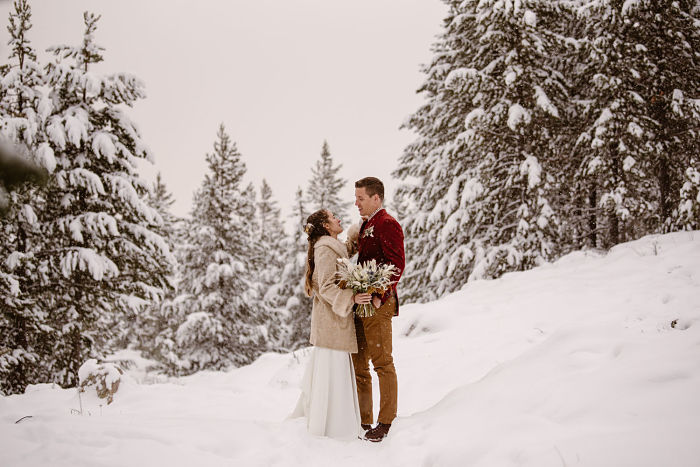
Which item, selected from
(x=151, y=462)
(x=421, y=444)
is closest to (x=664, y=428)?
(x=421, y=444)

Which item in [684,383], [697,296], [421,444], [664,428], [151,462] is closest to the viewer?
[664,428]

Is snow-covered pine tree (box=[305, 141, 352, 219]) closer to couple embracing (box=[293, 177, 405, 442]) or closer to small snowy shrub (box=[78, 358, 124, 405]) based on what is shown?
small snowy shrub (box=[78, 358, 124, 405])

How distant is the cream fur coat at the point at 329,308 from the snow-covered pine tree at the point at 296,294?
16832 millimetres

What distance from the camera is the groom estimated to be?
4.61m

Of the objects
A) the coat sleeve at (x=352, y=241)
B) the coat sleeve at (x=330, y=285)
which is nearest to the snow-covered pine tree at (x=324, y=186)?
the coat sleeve at (x=352, y=241)

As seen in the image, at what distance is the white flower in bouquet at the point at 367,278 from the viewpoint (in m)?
4.43

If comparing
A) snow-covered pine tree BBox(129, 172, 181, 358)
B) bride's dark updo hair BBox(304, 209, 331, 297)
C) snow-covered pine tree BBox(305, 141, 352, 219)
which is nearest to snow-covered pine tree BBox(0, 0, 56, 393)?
bride's dark updo hair BBox(304, 209, 331, 297)

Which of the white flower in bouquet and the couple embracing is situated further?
the couple embracing

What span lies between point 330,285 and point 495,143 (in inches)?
383

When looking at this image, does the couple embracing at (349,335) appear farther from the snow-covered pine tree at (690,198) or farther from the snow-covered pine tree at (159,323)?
the snow-covered pine tree at (159,323)

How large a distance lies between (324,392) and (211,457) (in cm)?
136

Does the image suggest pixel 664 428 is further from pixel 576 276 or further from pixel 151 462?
pixel 576 276

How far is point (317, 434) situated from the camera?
15.2ft

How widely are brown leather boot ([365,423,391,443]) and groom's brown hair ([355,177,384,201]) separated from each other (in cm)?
266
